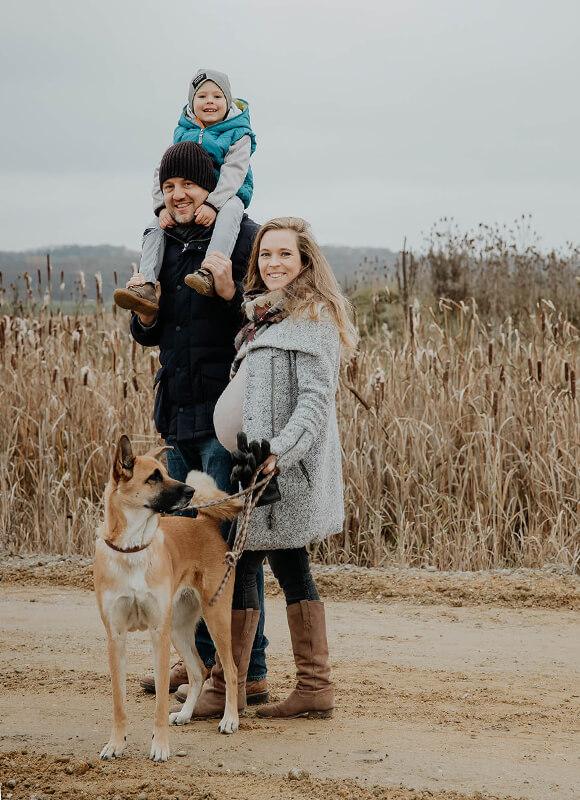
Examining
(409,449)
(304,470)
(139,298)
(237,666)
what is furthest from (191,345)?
(409,449)

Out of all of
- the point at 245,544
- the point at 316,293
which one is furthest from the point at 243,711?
the point at 316,293

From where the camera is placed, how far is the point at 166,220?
441 centimetres

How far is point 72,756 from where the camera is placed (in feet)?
12.0

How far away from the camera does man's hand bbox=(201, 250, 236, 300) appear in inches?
159

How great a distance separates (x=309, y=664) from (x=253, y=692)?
458mm

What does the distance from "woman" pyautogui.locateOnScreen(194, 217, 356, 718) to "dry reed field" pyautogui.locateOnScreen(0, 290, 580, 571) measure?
2.95m

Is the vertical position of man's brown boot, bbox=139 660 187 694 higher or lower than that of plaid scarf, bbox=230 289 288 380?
lower

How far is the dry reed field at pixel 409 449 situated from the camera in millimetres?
7020

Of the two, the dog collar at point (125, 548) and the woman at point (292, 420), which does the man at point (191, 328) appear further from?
the dog collar at point (125, 548)

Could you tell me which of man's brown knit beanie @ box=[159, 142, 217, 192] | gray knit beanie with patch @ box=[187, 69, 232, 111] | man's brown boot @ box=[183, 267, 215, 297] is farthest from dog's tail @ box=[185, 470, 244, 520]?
gray knit beanie with patch @ box=[187, 69, 232, 111]

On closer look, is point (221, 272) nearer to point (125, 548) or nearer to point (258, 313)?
point (258, 313)

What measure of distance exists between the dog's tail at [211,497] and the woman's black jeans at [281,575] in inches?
7.5

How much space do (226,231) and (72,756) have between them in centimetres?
233

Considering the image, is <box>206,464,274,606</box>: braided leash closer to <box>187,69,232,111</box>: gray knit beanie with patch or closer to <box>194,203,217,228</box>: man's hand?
<box>194,203,217,228</box>: man's hand
